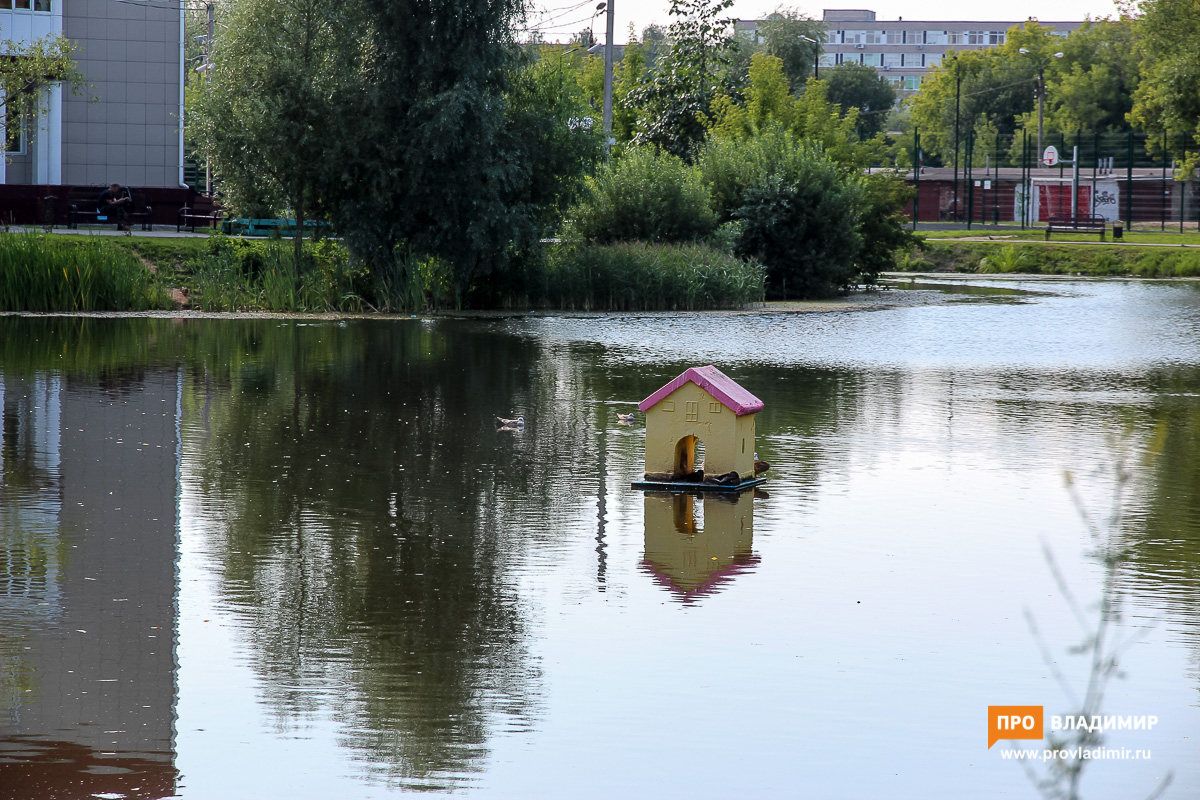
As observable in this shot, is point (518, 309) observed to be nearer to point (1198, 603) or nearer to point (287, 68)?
point (287, 68)

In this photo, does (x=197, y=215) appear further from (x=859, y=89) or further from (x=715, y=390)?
(x=859, y=89)

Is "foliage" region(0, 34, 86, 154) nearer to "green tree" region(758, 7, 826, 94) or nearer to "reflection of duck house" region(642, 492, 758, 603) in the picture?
"reflection of duck house" region(642, 492, 758, 603)

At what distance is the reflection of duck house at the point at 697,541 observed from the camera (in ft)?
26.0

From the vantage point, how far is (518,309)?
30.2 metres

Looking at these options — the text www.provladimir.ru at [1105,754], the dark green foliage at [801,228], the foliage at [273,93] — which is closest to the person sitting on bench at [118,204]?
the foliage at [273,93]

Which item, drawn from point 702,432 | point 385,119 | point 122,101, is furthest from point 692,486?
point 122,101

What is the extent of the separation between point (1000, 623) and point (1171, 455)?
6166 mm

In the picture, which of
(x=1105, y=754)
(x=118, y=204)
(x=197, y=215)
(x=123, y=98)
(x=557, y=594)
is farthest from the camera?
(x=123, y=98)

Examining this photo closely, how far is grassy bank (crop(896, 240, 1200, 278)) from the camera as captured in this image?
4822 centimetres

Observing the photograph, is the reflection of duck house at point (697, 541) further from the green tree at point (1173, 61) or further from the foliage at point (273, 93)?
the green tree at point (1173, 61)

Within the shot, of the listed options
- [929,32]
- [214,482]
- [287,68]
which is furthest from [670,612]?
[929,32]

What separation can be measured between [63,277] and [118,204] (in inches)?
315

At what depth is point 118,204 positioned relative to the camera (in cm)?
3309

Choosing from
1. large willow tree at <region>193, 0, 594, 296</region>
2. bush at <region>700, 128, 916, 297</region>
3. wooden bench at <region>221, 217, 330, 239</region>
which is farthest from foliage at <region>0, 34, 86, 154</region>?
bush at <region>700, 128, 916, 297</region>
